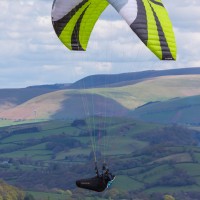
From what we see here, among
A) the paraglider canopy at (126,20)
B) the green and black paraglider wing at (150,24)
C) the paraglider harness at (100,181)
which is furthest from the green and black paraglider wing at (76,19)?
the paraglider harness at (100,181)

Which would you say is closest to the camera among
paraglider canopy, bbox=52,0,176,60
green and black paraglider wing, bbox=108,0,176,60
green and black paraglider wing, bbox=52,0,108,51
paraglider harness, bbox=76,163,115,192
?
green and black paraglider wing, bbox=108,0,176,60

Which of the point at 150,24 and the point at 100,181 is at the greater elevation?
the point at 150,24

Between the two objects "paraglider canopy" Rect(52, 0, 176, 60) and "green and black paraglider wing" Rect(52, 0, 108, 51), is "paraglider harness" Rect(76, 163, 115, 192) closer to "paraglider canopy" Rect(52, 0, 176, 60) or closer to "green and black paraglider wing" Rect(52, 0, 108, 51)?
"paraglider canopy" Rect(52, 0, 176, 60)

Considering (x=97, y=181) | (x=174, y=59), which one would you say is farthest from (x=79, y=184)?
(x=174, y=59)

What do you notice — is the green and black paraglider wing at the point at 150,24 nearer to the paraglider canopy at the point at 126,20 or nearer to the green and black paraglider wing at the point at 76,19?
the paraglider canopy at the point at 126,20

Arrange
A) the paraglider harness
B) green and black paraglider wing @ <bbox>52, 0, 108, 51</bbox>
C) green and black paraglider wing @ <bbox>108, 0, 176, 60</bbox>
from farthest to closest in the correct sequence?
green and black paraglider wing @ <bbox>52, 0, 108, 51</bbox> → the paraglider harness → green and black paraglider wing @ <bbox>108, 0, 176, 60</bbox>

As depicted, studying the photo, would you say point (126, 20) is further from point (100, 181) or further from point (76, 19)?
point (100, 181)

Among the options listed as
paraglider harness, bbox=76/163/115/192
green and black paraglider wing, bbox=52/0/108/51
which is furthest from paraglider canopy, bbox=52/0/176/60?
paraglider harness, bbox=76/163/115/192

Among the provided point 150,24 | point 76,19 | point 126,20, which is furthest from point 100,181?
point 76,19

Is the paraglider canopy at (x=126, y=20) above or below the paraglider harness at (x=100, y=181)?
above
